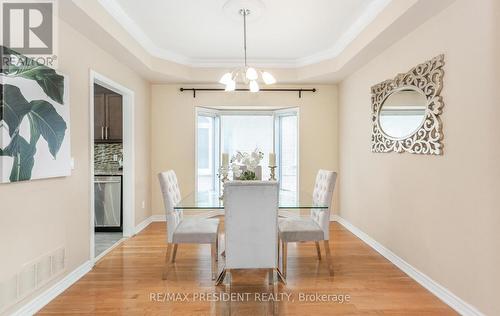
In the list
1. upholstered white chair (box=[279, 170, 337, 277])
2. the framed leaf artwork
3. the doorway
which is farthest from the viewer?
the doorway

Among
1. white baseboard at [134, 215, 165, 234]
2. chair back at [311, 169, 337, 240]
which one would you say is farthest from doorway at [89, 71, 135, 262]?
chair back at [311, 169, 337, 240]

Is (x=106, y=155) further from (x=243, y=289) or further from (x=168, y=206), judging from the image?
(x=243, y=289)

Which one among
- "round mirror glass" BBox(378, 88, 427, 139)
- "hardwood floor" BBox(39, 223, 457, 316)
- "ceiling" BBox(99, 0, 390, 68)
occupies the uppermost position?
"ceiling" BBox(99, 0, 390, 68)

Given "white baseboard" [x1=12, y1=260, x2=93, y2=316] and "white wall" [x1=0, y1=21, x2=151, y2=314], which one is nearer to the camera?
"white wall" [x1=0, y1=21, x2=151, y2=314]

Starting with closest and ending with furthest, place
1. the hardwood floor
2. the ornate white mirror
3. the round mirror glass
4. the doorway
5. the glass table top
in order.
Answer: the hardwood floor → the ornate white mirror → the glass table top → the round mirror glass → the doorway

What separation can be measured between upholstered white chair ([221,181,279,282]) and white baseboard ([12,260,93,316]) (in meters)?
1.46

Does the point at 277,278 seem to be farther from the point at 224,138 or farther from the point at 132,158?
the point at 224,138

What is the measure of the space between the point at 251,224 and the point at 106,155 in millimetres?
3133

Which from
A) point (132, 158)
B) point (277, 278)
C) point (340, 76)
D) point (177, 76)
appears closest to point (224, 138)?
point (177, 76)

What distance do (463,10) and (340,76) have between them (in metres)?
2.39

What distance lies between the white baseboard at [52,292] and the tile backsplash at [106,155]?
1811 mm

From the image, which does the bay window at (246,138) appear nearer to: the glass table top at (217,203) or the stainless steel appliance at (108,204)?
the stainless steel appliance at (108,204)

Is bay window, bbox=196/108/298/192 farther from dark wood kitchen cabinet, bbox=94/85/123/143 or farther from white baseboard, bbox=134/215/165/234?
dark wood kitchen cabinet, bbox=94/85/123/143

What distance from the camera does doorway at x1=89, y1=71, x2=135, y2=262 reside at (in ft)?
13.4
